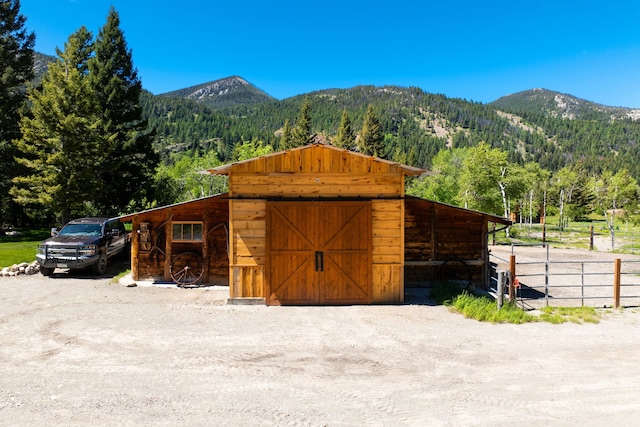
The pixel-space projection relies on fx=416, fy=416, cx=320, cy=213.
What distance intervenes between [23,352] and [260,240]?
6.00m

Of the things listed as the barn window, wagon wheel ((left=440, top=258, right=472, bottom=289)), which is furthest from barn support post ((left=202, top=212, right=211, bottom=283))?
wagon wheel ((left=440, top=258, right=472, bottom=289))

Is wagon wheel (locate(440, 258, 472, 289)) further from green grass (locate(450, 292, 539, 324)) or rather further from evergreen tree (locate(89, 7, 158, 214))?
evergreen tree (locate(89, 7, 158, 214))

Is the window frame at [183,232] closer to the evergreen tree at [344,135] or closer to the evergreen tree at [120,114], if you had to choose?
the evergreen tree at [120,114]

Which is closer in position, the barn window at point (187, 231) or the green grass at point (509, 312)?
the green grass at point (509, 312)

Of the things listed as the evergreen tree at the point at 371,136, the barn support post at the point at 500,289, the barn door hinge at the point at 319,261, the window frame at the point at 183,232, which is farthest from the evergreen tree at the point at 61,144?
the evergreen tree at the point at 371,136

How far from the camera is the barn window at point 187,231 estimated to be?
14.6 metres

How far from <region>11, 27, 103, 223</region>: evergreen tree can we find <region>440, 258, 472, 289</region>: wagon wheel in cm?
1876

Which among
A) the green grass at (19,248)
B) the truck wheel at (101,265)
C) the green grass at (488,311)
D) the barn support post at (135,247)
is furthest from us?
the green grass at (19,248)

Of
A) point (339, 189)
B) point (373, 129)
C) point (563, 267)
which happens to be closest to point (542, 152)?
point (373, 129)

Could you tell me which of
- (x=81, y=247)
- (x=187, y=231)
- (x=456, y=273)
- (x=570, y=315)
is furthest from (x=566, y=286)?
(x=81, y=247)

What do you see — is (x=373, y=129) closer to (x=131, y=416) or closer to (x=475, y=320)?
(x=475, y=320)

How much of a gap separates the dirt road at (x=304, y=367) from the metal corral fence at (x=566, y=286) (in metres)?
1.10

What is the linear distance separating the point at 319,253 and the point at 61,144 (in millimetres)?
17364

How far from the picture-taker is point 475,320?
34.5 feet
